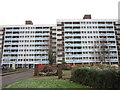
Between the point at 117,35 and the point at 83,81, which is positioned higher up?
the point at 117,35

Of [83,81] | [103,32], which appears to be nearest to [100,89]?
[83,81]

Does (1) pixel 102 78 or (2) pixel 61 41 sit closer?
(1) pixel 102 78

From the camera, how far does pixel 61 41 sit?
8369 centimetres

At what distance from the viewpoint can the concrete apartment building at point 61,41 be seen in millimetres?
79688

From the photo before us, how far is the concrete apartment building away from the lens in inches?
3137

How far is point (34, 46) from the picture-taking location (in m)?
85.9

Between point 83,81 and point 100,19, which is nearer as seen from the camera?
point 83,81

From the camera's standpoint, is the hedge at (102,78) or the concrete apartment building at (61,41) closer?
the hedge at (102,78)

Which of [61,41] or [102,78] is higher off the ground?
[61,41]

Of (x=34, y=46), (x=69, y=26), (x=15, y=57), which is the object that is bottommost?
(x=15, y=57)

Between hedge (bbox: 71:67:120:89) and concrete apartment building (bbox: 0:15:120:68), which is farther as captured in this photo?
concrete apartment building (bbox: 0:15:120:68)

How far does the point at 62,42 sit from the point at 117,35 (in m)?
31.7

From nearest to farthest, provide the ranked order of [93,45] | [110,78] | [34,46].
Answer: [110,78] < [93,45] < [34,46]

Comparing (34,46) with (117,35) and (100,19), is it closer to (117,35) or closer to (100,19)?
(100,19)
